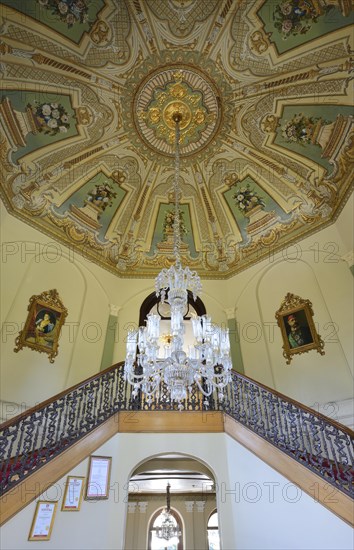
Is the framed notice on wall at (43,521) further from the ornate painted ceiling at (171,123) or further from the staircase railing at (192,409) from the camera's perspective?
the ornate painted ceiling at (171,123)

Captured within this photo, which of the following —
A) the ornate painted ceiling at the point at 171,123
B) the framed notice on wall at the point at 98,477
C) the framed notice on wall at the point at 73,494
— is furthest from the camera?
the ornate painted ceiling at the point at 171,123

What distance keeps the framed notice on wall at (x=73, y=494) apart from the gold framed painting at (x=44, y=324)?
2975 mm

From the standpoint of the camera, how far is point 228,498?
5121 mm

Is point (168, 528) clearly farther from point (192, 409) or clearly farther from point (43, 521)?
point (43, 521)

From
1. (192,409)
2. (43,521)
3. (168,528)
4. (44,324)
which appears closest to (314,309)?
(192,409)

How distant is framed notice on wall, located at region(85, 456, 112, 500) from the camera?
4.93 meters

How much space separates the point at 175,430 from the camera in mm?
5848

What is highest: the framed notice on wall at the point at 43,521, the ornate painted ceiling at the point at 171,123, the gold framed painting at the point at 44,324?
the ornate painted ceiling at the point at 171,123

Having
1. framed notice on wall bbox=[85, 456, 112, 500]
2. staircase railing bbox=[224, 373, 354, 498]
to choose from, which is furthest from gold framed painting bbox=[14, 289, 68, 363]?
staircase railing bbox=[224, 373, 354, 498]

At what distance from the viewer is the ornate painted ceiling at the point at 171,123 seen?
5.82 m

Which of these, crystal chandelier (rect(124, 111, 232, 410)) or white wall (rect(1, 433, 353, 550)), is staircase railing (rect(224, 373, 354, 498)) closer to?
white wall (rect(1, 433, 353, 550))

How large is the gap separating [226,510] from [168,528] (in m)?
7.97

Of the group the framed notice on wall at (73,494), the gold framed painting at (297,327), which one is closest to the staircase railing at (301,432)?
the gold framed painting at (297,327)

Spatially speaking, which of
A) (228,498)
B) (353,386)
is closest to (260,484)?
(228,498)
